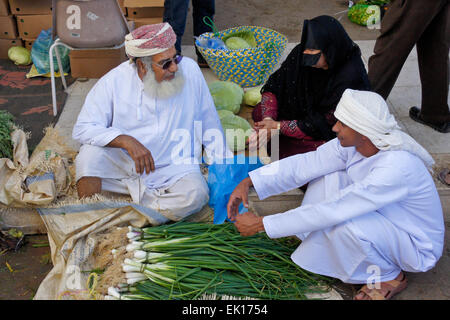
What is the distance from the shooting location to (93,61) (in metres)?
4.27

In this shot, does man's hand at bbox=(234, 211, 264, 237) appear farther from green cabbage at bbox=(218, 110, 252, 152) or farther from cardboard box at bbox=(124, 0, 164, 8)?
cardboard box at bbox=(124, 0, 164, 8)

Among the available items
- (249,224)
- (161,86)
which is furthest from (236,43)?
(249,224)

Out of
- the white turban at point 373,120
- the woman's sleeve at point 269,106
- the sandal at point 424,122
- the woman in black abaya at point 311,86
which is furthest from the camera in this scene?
the sandal at point 424,122

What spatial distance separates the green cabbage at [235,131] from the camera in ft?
10.8

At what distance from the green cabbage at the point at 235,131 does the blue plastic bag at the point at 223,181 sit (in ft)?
0.76

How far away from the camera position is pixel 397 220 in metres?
2.30

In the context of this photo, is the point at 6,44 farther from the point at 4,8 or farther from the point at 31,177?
the point at 31,177

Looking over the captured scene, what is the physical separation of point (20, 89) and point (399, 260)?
3590 millimetres

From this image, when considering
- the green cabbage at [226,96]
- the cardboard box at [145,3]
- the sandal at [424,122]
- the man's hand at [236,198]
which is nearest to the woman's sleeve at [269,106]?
the green cabbage at [226,96]

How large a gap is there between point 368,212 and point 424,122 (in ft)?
6.21

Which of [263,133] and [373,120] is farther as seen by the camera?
[263,133]

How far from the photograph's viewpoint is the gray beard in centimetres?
277

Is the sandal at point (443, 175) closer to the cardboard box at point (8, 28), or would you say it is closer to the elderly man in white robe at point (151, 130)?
the elderly man in white robe at point (151, 130)

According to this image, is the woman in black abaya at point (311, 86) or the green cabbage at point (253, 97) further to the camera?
the green cabbage at point (253, 97)
